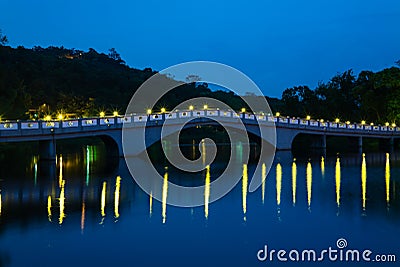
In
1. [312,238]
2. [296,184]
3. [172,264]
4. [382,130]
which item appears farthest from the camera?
[382,130]

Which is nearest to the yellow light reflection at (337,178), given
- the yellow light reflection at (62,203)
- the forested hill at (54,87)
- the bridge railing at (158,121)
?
the bridge railing at (158,121)

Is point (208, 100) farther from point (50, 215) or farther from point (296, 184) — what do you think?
point (50, 215)

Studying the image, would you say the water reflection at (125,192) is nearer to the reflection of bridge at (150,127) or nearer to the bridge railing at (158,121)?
the reflection of bridge at (150,127)

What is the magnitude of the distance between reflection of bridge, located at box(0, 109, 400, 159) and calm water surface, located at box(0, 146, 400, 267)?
172 inches

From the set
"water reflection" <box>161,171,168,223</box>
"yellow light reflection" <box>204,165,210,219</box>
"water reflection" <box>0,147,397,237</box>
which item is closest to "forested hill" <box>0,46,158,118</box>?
"water reflection" <box>0,147,397,237</box>

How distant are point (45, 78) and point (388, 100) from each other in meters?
44.3

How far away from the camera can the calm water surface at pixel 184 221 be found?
11.5m

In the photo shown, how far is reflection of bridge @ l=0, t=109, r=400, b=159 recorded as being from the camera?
27.7 meters

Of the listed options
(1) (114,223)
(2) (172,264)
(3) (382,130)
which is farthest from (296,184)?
(3) (382,130)

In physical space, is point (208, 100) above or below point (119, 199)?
above

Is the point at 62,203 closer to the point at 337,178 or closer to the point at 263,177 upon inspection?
the point at 263,177

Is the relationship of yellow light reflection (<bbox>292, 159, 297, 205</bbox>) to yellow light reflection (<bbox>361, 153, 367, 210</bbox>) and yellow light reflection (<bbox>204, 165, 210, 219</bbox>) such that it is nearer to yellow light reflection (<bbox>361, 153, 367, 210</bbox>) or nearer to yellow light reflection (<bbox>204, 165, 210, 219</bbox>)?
yellow light reflection (<bbox>361, 153, 367, 210</bbox>)

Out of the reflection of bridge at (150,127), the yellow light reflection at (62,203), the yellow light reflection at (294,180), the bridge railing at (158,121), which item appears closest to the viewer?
the yellow light reflection at (62,203)

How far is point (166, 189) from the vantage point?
2030cm
